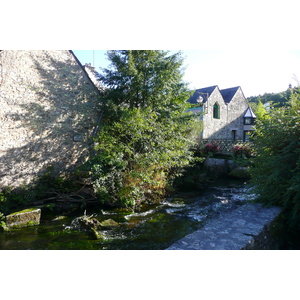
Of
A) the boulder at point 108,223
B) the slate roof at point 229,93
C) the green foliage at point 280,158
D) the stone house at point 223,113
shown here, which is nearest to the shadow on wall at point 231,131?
the stone house at point 223,113

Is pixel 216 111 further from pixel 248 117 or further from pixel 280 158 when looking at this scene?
pixel 280 158

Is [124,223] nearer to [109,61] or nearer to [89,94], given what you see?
[89,94]

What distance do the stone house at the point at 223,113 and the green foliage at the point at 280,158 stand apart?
41.8ft

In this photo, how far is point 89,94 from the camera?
29.3 ft

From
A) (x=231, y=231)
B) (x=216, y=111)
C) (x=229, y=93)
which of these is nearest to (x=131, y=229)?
(x=231, y=231)

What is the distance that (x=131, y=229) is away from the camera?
568 centimetres

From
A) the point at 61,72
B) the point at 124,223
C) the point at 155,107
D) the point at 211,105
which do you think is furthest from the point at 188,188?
the point at 211,105

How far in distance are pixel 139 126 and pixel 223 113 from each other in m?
14.5

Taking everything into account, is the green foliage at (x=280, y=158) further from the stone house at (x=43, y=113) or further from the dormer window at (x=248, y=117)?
the dormer window at (x=248, y=117)

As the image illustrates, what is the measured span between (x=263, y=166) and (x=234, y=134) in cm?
1820

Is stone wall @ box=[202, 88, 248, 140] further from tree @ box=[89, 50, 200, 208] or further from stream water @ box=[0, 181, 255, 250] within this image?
stream water @ box=[0, 181, 255, 250]

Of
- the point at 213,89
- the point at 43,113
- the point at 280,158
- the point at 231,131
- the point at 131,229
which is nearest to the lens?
the point at 280,158

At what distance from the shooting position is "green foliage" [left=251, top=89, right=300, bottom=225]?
13.5 ft

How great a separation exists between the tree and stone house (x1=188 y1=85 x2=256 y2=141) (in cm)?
870
